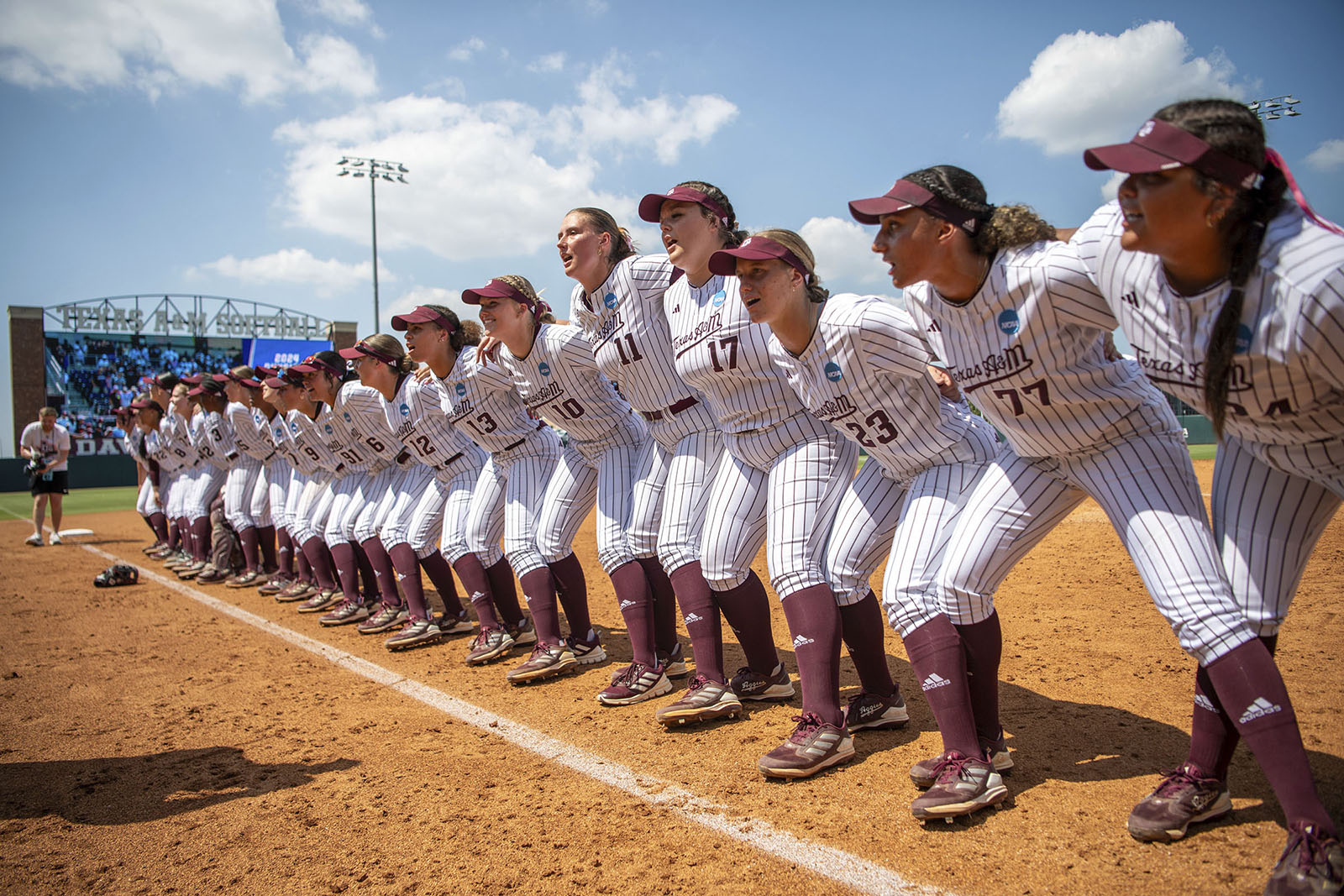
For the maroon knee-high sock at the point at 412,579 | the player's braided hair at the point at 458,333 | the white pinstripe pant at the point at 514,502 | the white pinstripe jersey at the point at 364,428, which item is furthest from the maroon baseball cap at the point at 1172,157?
the white pinstripe jersey at the point at 364,428

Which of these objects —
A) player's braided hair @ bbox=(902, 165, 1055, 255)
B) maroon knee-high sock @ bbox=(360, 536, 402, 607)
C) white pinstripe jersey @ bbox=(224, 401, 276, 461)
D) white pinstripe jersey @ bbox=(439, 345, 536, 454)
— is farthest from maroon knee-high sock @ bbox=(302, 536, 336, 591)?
player's braided hair @ bbox=(902, 165, 1055, 255)

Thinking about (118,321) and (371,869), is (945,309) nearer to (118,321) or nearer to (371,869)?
(371,869)

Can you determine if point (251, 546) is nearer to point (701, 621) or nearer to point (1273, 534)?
point (701, 621)

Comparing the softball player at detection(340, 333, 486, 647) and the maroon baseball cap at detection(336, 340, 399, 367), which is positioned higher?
the maroon baseball cap at detection(336, 340, 399, 367)

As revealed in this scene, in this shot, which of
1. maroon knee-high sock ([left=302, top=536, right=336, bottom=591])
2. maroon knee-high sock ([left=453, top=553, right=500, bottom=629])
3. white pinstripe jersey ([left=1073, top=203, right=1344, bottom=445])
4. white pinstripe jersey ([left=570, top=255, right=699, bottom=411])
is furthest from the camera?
maroon knee-high sock ([left=302, top=536, right=336, bottom=591])

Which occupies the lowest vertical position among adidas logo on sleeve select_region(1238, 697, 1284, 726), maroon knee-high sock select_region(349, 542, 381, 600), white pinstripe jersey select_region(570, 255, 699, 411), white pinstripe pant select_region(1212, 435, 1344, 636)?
maroon knee-high sock select_region(349, 542, 381, 600)

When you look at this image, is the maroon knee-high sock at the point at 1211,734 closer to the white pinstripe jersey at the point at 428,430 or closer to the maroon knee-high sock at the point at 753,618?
the maroon knee-high sock at the point at 753,618

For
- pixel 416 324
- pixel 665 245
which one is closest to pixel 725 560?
pixel 665 245

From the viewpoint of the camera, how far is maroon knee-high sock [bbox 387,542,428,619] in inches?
232

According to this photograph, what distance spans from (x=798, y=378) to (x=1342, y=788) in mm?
1996

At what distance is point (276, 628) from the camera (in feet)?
21.3

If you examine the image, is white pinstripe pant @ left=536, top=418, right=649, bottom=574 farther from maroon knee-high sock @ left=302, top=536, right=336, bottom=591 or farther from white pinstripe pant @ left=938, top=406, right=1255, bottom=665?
maroon knee-high sock @ left=302, top=536, right=336, bottom=591

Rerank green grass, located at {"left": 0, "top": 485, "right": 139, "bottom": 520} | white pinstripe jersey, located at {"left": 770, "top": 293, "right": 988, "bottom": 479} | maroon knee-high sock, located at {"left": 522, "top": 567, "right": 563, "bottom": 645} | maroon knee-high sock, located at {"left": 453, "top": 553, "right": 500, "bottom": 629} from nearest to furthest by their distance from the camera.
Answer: white pinstripe jersey, located at {"left": 770, "top": 293, "right": 988, "bottom": 479} < maroon knee-high sock, located at {"left": 522, "top": 567, "right": 563, "bottom": 645} < maroon knee-high sock, located at {"left": 453, "top": 553, "right": 500, "bottom": 629} < green grass, located at {"left": 0, "top": 485, "right": 139, "bottom": 520}

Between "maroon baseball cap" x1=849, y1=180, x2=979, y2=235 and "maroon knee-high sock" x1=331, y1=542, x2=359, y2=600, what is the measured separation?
17.5 feet
